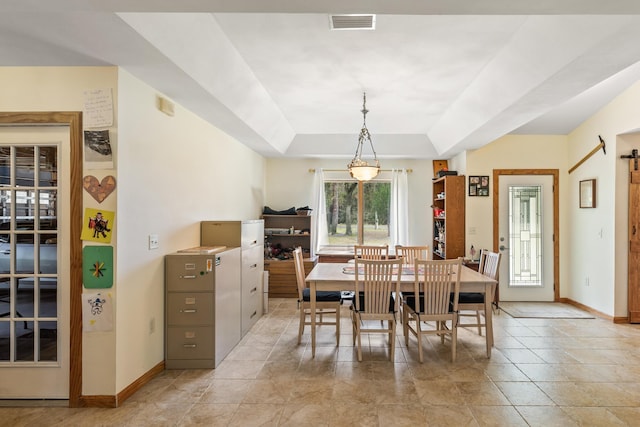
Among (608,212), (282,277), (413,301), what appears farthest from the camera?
(282,277)

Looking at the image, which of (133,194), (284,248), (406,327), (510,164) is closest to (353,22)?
(133,194)

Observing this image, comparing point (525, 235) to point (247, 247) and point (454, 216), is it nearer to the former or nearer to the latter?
point (454, 216)

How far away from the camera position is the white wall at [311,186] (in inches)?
270

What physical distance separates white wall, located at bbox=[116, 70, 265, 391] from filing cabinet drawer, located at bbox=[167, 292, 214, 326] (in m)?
0.09

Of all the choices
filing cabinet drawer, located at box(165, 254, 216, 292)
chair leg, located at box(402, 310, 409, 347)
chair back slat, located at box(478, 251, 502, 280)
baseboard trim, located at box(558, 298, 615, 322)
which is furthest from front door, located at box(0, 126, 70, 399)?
baseboard trim, located at box(558, 298, 615, 322)

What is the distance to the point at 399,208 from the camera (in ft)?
22.4

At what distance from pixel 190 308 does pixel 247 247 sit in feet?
3.99

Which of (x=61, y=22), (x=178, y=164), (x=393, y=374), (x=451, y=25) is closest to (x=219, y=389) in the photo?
(x=393, y=374)

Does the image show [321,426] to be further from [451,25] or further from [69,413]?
[451,25]

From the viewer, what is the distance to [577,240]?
5574mm

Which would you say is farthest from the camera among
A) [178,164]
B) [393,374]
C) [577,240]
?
[577,240]

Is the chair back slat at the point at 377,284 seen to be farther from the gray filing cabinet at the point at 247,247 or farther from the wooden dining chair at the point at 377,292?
the gray filing cabinet at the point at 247,247

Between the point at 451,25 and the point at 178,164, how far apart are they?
261cm

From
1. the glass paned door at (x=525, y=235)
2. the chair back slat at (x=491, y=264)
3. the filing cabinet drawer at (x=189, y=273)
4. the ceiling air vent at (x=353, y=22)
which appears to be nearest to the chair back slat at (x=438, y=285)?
the chair back slat at (x=491, y=264)
